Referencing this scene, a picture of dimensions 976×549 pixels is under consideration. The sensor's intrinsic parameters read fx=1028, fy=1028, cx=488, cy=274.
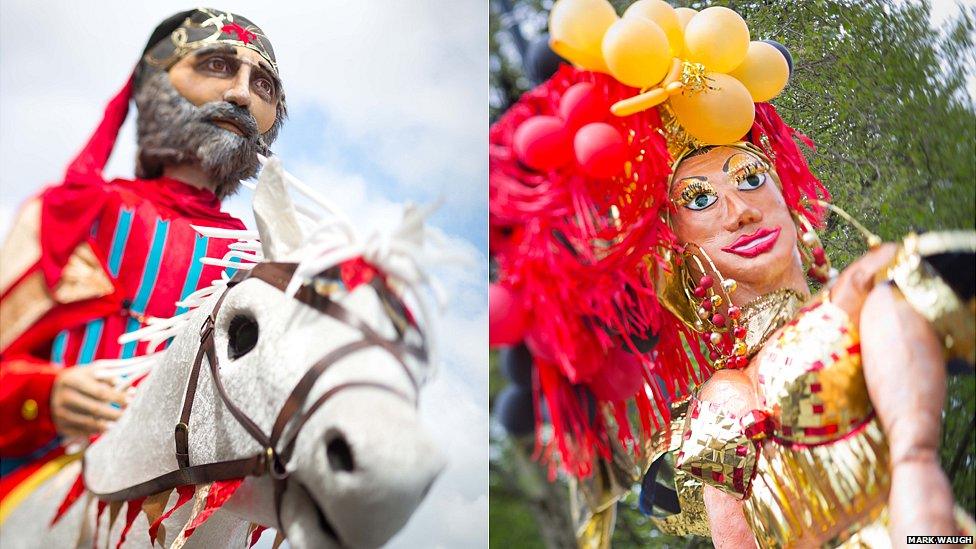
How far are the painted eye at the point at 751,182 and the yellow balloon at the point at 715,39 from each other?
18 centimetres

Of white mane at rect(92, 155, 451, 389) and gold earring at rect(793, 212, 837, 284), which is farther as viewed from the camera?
gold earring at rect(793, 212, 837, 284)

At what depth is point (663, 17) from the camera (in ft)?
5.57

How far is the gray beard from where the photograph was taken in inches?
64.4

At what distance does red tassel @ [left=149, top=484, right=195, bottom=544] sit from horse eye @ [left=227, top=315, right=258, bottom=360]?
8.0 inches

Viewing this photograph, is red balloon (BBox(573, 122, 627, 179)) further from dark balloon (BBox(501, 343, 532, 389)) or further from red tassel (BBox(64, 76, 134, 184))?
red tassel (BBox(64, 76, 134, 184))

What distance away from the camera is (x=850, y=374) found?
4.81ft

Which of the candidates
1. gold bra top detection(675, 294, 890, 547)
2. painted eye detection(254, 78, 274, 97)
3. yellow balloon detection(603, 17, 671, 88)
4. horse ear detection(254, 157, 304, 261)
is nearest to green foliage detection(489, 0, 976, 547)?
gold bra top detection(675, 294, 890, 547)

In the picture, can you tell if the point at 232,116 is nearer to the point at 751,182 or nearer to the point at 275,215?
the point at 275,215

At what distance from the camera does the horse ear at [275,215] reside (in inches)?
53.2

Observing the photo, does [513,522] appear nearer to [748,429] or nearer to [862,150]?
[748,429]

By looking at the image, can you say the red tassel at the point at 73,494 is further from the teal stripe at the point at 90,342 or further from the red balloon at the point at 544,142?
the red balloon at the point at 544,142

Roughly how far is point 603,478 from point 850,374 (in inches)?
19.0

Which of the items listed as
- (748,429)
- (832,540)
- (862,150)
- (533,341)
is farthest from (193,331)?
(862,150)

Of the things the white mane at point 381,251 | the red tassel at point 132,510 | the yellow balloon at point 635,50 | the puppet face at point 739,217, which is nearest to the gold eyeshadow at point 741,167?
the puppet face at point 739,217
